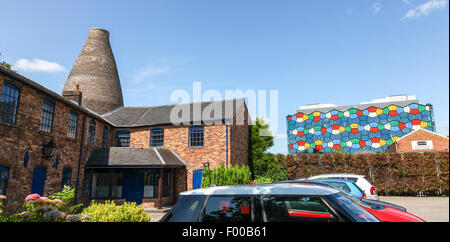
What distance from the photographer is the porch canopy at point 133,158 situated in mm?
16703

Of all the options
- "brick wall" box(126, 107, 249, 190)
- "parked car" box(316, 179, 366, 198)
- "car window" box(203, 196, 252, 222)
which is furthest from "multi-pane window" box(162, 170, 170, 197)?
"car window" box(203, 196, 252, 222)

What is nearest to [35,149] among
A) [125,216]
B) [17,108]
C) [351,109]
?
[17,108]

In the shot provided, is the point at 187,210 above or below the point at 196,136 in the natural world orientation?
below

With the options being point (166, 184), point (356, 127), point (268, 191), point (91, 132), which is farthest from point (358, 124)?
point (268, 191)

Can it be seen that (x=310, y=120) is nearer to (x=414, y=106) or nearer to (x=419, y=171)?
(x=414, y=106)

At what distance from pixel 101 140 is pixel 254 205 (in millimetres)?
18567

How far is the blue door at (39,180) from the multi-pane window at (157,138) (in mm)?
8362

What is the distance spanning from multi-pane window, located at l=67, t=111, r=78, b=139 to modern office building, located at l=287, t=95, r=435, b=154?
45.1m

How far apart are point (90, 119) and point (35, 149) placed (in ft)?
18.3

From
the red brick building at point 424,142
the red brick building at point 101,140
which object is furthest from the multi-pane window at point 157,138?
the red brick building at point 424,142

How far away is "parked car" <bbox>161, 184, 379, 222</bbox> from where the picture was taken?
3342mm

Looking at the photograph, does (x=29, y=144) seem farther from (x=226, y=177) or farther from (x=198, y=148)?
(x=198, y=148)

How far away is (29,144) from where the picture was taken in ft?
37.6
